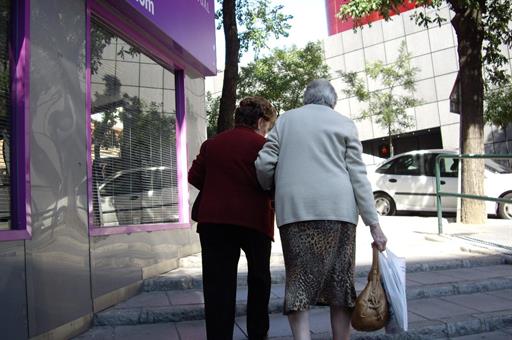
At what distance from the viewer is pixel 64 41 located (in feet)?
13.0

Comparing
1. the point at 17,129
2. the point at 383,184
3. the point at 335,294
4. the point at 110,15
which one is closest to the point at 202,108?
the point at 110,15

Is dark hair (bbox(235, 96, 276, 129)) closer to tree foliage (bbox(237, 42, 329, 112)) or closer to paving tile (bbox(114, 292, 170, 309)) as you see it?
paving tile (bbox(114, 292, 170, 309))

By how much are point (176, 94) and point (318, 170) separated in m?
4.14

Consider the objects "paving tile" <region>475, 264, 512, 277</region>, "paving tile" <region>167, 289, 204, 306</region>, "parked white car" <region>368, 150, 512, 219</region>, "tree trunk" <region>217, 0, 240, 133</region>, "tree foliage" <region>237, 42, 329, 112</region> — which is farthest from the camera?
"tree foliage" <region>237, 42, 329, 112</region>

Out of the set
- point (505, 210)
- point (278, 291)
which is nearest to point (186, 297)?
point (278, 291)

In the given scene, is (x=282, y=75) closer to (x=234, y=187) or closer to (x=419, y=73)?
(x=419, y=73)

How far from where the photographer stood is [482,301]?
179 inches

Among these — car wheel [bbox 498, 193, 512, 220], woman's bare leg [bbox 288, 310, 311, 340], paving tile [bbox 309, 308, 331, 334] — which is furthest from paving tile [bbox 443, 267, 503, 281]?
car wheel [bbox 498, 193, 512, 220]

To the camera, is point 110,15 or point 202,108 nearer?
point 110,15

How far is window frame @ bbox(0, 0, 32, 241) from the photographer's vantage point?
3371 mm

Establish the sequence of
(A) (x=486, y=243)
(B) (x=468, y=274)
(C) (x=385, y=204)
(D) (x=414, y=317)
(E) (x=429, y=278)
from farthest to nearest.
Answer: (C) (x=385, y=204) < (A) (x=486, y=243) < (B) (x=468, y=274) < (E) (x=429, y=278) < (D) (x=414, y=317)

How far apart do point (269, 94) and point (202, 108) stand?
38.5 feet

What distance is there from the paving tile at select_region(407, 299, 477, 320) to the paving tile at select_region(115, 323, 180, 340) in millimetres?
2004

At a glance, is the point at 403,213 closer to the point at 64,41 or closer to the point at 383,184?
the point at 383,184
